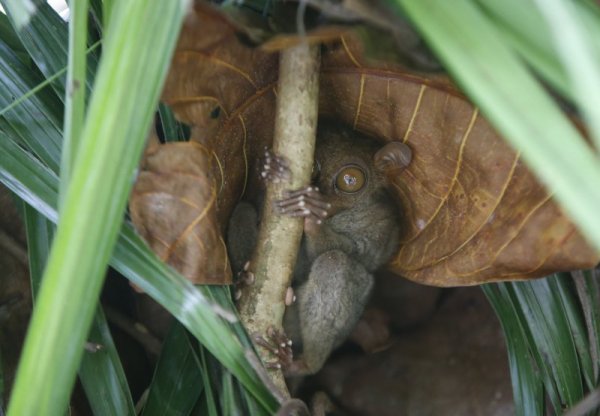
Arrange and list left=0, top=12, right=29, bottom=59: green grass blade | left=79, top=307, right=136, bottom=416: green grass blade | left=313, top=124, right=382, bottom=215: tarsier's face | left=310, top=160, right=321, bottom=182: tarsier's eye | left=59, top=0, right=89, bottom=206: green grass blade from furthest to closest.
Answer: left=310, top=160, right=321, bottom=182: tarsier's eye < left=313, top=124, right=382, bottom=215: tarsier's face < left=0, top=12, right=29, bottom=59: green grass blade < left=79, top=307, right=136, bottom=416: green grass blade < left=59, top=0, right=89, bottom=206: green grass blade

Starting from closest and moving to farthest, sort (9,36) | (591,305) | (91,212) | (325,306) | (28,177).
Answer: (91,212) < (28,177) < (591,305) < (9,36) < (325,306)

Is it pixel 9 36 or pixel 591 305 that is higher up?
pixel 9 36

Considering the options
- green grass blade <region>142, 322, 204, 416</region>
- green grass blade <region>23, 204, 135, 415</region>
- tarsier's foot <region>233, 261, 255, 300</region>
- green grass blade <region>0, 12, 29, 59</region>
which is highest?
green grass blade <region>0, 12, 29, 59</region>

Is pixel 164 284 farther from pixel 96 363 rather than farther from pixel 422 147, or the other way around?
pixel 422 147

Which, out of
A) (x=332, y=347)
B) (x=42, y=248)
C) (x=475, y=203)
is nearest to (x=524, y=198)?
(x=475, y=203)

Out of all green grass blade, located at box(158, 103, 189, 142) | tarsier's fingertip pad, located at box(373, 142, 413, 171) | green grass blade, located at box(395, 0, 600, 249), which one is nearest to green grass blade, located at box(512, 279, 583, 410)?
tarsier's fingertip pad, located at box(373, 142, 413, 171)

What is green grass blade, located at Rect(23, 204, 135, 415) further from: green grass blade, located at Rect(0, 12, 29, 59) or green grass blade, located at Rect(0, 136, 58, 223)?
green grass blade, located at Rect(0, 12, 29, 59)

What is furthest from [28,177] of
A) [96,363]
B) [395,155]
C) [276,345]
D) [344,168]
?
[344,168]
